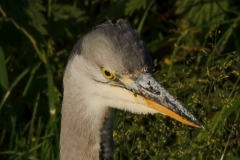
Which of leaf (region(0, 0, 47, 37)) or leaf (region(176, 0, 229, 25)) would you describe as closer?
leaf (region(0, 0, 47, 37))

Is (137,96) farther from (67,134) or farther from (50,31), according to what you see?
(50,31)

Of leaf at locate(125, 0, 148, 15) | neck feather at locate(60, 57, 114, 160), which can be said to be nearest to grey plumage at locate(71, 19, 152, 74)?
neck feather at locate(60, 57, 114, 160)

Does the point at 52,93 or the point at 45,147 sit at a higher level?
the point at 52,93

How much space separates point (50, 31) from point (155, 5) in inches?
43.5

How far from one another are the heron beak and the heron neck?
0.60ft

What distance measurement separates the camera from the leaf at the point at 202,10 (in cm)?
515

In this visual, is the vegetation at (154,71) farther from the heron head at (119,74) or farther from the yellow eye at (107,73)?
the yellow eye at (107,73)

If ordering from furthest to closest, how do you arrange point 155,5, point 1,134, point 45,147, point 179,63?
point 155,5
point 179,63
point 1,134
point 45,147

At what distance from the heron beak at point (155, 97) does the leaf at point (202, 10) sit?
182 centimetres

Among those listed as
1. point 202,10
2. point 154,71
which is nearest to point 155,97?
point 154,71

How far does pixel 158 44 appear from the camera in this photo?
523 cm

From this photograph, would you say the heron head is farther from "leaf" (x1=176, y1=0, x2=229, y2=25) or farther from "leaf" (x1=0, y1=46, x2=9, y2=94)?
"leaf" (x1=176, y1=0, x2=229, y2=25)

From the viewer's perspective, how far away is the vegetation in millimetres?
3922

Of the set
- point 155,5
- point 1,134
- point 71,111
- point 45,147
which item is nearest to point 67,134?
point 71,111
